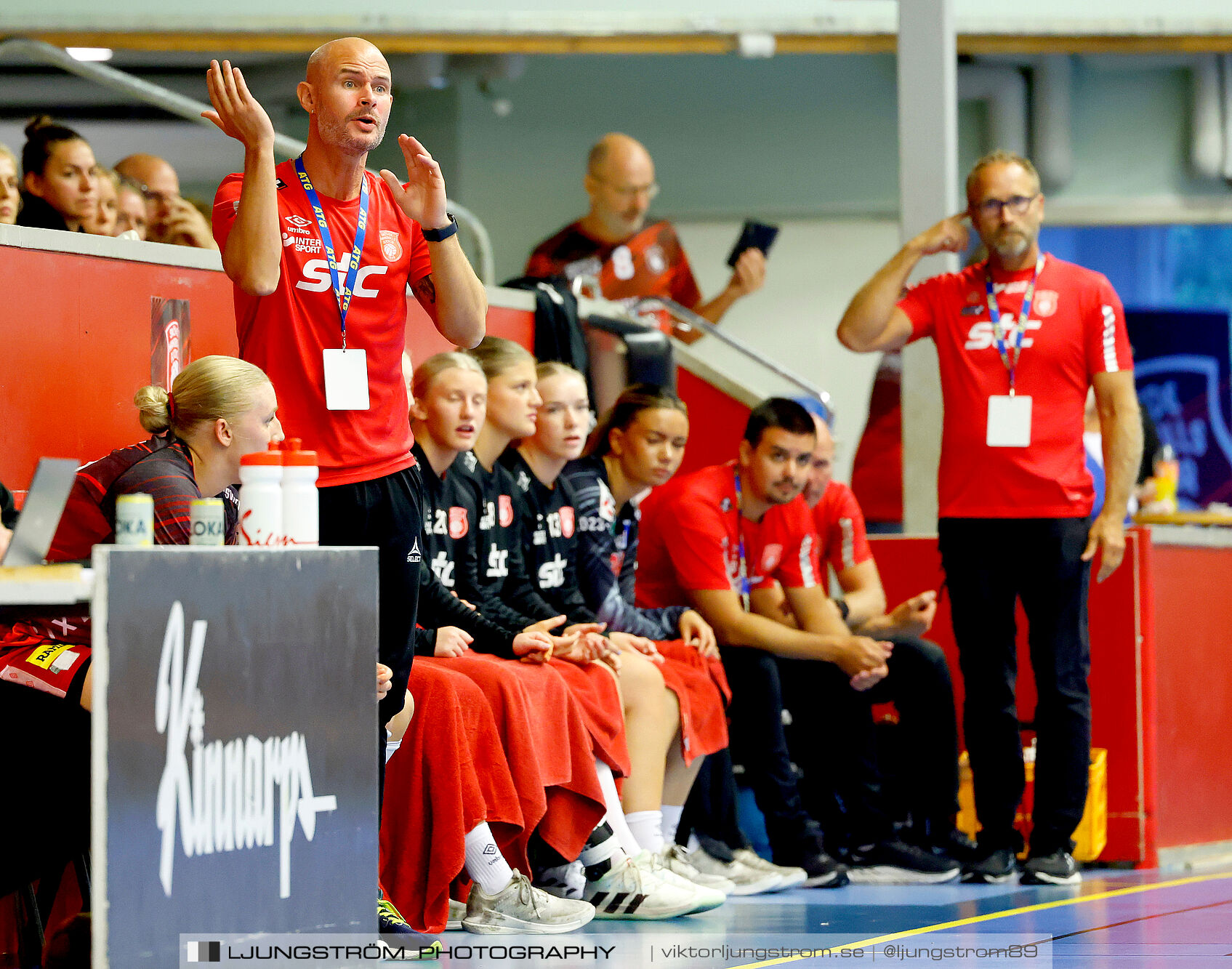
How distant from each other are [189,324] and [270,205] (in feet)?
3.31

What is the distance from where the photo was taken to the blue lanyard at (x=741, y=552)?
4.68 m

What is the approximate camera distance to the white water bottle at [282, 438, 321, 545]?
8.38 feet

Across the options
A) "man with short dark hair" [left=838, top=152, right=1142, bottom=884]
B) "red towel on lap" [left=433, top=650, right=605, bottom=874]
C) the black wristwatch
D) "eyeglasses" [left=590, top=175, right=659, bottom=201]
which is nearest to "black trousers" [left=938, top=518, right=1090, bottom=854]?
Result: "man with short dark hair" [left=838, top=152, right=1142, bottom=884]

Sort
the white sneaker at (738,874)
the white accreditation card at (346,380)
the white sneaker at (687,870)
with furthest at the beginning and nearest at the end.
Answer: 1. the white sneaker at (738,874)
2. the white sneaker at (687,870)
3. the white accreditation card at (346,380)

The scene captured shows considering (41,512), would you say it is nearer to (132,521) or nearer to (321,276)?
(132,521)

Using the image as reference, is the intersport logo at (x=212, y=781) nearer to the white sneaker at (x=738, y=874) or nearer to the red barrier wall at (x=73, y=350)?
the red barrier wall at (x=73, y=350)

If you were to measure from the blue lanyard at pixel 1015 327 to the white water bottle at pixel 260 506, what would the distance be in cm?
247

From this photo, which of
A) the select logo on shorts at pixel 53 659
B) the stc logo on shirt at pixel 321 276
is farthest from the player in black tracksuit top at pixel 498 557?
the select logo on shorts at pixel 53 659

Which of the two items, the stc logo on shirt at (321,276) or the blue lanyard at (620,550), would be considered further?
the blue lanyard at (620,550)

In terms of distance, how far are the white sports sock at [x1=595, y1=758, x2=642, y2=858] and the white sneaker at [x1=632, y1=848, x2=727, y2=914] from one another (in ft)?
0.09

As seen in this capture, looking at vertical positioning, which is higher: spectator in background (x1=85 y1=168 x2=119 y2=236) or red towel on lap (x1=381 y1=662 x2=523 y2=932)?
spectator in background (x1=85 y1=168 x2=119 y2=236)

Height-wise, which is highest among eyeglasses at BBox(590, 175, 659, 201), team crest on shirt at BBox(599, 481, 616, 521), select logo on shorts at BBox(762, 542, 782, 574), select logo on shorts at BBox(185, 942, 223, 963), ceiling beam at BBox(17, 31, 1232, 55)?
ceiling beam at BBox(17, 31, 1232, 55)

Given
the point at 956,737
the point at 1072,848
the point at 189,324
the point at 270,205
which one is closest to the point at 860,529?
the point at 956,737

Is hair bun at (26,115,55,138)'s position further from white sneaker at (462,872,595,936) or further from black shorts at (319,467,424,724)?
white sneaker at (462,872,595,936)
